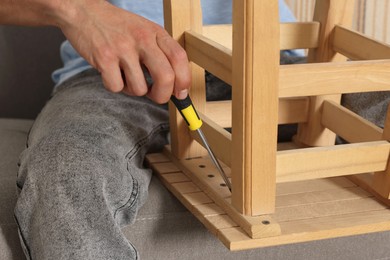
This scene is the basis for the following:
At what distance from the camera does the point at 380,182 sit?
93cm

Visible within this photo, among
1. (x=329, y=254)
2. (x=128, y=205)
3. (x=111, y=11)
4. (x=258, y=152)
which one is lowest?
(x=329, y=254)

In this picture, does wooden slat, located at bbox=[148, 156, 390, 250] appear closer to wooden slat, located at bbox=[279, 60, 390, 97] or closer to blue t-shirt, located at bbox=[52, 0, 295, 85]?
wooden slat, located at bbox=[279, 60, 390, 97]

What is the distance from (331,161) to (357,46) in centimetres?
22

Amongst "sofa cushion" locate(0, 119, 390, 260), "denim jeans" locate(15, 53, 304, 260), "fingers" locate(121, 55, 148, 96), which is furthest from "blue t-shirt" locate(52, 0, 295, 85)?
"fingers" locate(121, 55, 148, 96)

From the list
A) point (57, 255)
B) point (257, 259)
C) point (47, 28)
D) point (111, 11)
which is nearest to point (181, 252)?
point (257, 259)

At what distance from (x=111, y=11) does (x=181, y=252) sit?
34 cm

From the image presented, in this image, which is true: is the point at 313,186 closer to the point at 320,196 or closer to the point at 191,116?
the point at 320,196

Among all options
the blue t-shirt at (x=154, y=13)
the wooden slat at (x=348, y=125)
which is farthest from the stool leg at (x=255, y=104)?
the blue t-shirt at (x=154, y=13)

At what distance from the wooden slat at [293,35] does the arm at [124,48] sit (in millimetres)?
212

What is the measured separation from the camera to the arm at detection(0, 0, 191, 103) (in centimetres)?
84

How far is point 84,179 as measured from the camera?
2.89 feet

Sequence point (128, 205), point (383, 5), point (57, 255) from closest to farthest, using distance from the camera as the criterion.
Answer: point (57, 255)
point (128, 205)
point (383, 5)

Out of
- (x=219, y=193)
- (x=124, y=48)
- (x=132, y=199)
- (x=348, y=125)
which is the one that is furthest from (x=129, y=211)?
(x=348, y=125)

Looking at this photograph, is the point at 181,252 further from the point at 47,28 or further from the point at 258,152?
the point at 47,28
